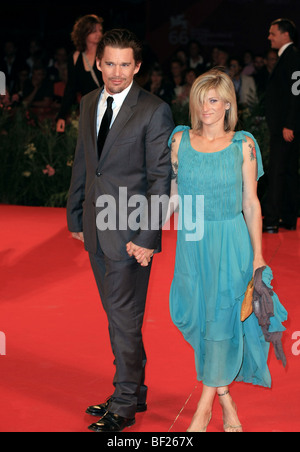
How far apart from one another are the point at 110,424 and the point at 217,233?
0.86 m

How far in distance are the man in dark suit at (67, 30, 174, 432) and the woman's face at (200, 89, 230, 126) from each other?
150 mm

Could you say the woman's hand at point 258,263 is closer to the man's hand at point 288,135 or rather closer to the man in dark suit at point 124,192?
the man in dark suit at point 124,192

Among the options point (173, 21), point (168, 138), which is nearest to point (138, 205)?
point (168, 138)

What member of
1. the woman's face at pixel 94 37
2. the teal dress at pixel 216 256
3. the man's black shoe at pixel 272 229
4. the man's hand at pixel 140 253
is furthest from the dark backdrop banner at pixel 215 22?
the man's hand at pixel 140 253

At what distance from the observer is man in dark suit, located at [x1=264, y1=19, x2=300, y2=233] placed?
6559 mm

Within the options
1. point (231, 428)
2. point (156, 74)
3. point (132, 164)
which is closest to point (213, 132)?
point (132, 164)

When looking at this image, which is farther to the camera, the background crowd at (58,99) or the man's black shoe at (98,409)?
the background crowd at (58,99)

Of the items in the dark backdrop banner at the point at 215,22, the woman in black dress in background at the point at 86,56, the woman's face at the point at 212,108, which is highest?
the dark backdrop banner at the point at 215,22

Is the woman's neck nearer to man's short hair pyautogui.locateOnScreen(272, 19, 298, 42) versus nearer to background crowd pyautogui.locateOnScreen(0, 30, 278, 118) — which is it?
man's short hair pyautogui.locateOnScreen(272, 19, 298, 42)

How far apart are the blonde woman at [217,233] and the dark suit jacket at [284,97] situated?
3614 millimetres

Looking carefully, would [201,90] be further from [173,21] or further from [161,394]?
[173,21]

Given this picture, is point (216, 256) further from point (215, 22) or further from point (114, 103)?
point (215, 22)

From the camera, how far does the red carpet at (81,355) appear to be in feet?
10.6

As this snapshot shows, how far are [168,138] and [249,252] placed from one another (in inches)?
21.7
